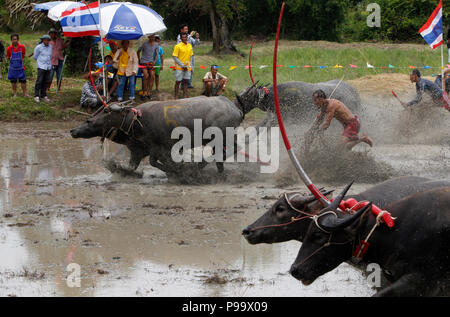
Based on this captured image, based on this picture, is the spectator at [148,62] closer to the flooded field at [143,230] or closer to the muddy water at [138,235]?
the flooded field at [143,230]

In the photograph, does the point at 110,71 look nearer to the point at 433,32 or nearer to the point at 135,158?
the point at 135,158

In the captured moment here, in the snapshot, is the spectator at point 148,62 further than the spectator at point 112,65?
Yes

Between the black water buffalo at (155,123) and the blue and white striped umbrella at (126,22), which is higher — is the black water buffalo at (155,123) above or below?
below

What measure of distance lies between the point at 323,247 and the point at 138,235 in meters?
2.97

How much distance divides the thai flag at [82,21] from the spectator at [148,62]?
5.81 ft

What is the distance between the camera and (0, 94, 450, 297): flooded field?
17.6 feet

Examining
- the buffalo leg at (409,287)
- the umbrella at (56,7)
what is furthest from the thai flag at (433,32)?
the buffalo leg at (409,287)

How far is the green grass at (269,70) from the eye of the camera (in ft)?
48.5

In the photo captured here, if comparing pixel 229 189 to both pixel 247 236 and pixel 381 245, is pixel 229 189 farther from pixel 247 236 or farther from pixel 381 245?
pixel 381 245

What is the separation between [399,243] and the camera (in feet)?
13.8

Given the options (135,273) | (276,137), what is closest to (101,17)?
(276,137)

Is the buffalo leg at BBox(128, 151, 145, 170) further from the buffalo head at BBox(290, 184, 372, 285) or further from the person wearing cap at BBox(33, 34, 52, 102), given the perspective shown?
the person wearing cap at BBox(33, 34, 52, 102)

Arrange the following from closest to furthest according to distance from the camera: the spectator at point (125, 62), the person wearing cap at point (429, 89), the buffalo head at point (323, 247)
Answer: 1. the buffalo head at point (323, 247)
2. the person wearing cap at point (429, 89)
3. the spectator at point (125, 62)

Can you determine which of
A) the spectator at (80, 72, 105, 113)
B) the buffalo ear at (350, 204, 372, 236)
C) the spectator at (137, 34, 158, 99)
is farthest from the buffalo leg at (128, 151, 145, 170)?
the spectator at (137, 34, 158, 99)
